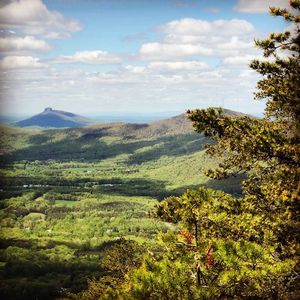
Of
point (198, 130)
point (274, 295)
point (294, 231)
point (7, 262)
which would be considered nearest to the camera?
point (274, 295)

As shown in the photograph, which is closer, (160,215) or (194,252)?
(194,252)

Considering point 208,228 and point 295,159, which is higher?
point 295,159

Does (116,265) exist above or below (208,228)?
below

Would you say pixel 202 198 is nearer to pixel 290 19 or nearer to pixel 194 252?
pixel 194 252

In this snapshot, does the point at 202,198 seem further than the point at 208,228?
No

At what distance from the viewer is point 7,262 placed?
185000 mm

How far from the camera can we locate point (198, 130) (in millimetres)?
26172

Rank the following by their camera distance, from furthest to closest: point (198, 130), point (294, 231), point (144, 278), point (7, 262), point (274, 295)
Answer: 1. point (7, 262)
2. point (198, 130)
3. point (294, 231)
4. point (274, 295)
5. point (144, 278)

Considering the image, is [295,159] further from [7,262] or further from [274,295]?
[7,262]

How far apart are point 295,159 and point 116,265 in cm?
3173

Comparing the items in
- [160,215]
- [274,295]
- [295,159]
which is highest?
[295,159]

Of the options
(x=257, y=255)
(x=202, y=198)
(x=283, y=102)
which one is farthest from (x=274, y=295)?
(x=283, y=102)

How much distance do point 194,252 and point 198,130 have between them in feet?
31.4

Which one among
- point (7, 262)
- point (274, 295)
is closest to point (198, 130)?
point (274, 295)
